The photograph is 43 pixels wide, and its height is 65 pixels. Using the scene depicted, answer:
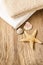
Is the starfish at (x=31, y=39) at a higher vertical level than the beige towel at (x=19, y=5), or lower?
→ lower

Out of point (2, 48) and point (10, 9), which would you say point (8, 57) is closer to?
point (2, 48)

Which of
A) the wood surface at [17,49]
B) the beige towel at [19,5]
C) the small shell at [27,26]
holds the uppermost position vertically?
the beige towel at [19,5]

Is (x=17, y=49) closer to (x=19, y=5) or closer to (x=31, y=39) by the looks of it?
(x=31, y=39)

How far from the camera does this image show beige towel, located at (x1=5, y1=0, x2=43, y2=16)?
0.67m

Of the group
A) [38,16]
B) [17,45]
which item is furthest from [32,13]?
[17,45]

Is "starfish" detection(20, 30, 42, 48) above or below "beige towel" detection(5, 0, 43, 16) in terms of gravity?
below

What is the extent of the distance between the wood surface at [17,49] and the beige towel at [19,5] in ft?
0.14

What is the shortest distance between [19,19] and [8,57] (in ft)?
0.48

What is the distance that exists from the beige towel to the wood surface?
0.14 feet

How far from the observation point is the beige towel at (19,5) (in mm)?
674

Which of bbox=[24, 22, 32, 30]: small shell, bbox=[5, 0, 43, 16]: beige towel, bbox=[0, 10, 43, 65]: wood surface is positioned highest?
bbox=[5, 0, 43, 16]: beige towel

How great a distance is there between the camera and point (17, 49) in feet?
2.05

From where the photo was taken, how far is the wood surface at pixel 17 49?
1.96 ft

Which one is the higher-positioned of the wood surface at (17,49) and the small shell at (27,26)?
the small shell at (27,26)
